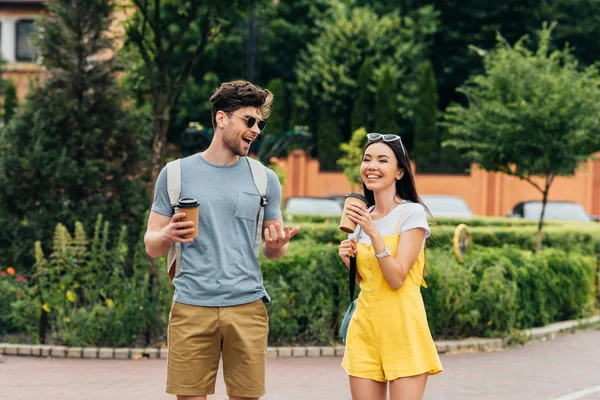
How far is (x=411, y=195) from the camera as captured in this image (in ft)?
16.7

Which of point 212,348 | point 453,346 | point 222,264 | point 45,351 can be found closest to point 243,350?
point 212,348

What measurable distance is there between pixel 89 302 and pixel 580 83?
9587 mm

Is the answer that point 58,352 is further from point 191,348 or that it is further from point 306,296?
point 191,348

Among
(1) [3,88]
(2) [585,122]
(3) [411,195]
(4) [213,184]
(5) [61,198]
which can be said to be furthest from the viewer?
(1) [3,88]

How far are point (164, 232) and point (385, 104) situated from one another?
3778 cm

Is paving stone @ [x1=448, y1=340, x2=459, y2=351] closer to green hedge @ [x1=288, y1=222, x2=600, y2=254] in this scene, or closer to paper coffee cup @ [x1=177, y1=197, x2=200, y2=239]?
green hedge @ [x1=288, y1=222, x2=600, y2=254]

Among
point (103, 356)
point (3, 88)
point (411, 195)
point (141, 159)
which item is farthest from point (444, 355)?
point (3, 88)

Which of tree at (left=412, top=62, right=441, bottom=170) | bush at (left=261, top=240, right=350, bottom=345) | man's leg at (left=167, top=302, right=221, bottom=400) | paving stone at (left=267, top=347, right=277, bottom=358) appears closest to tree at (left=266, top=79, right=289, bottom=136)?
tree at (left=412, top=62, right=441, bottom=170)

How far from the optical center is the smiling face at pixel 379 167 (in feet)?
16.2

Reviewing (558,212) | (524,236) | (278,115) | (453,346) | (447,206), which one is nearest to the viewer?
(453,346)

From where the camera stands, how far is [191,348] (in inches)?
183

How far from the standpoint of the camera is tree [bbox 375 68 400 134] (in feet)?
136

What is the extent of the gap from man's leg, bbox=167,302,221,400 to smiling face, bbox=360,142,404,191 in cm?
98

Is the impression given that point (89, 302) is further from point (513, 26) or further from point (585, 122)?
point (513, 26)
